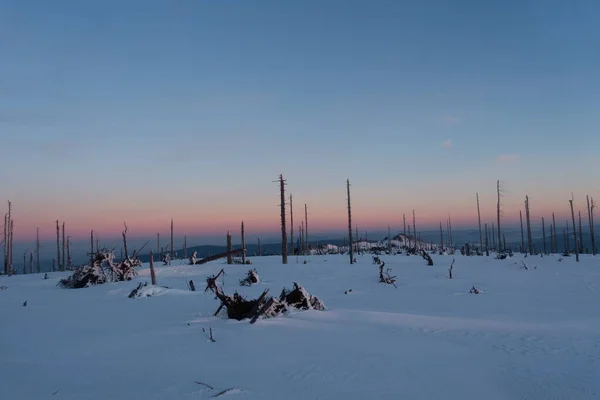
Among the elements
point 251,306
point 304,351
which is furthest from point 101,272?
point 304,351

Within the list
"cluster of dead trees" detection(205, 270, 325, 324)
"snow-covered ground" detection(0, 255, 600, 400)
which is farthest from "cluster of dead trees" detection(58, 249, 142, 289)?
"cluster of dead trees" detection(205, 270, 325, 324)

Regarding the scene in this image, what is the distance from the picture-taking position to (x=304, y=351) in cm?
733

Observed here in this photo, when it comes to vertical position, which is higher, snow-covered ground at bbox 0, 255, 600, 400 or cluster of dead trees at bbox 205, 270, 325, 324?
cluster of dead trees at bbox 205, 270, 325, 324

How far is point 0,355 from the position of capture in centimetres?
750

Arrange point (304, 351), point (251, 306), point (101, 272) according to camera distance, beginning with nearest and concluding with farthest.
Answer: point (304, 351), point (251, 306), point (101, 272)

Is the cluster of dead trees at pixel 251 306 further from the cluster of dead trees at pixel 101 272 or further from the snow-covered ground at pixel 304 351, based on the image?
the cluster of dead trees at pixel 101 272

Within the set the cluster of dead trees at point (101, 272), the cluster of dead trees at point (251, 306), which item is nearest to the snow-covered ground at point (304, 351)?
the cluster of dead trees at point (251, 306)

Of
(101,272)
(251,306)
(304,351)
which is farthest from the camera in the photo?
(101,272)

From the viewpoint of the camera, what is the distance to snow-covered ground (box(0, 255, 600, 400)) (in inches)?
221

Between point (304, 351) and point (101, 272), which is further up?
point (101, 272)

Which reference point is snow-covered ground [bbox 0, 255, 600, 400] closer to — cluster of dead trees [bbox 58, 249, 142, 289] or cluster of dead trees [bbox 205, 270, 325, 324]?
cluster of dead trees [bbox 205, 270, 325, 324]

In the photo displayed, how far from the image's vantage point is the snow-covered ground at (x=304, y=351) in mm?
5609

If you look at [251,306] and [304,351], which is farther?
[251,306]

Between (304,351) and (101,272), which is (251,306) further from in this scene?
(101,272)
